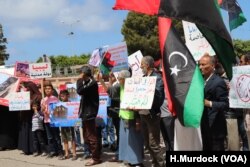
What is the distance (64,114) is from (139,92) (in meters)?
2.76

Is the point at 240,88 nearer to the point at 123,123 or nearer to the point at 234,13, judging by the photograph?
the point at 234,13

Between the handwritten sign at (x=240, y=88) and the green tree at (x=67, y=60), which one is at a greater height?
the green tree at (x=67, y=60)

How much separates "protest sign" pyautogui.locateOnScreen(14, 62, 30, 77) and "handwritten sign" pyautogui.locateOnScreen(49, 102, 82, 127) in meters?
2.34

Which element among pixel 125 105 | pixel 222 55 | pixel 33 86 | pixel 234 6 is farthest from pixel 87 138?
pixel 222 55

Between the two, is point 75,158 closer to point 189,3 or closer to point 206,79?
point 206,79

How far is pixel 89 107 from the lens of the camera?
8672 mm

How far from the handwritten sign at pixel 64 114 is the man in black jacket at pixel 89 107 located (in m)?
0.56

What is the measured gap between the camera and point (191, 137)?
538cm

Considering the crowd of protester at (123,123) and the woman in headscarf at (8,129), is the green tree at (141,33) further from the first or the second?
the crowd of protester at (123,123)

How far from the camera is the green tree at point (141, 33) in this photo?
52469 millimetres

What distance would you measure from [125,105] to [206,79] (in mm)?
A: 2227

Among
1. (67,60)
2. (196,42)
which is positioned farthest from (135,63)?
(67,60)

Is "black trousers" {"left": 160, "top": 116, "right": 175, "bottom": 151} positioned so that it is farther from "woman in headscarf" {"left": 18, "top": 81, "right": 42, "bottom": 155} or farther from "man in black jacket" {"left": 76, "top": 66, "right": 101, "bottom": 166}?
"woman in headscarf" {"left": 18, "top": 81, "right": 42, "bottom": 155}

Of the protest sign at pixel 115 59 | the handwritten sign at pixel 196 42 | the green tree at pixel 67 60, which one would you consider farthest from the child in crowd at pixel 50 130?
the green tree at pixel 67 60
